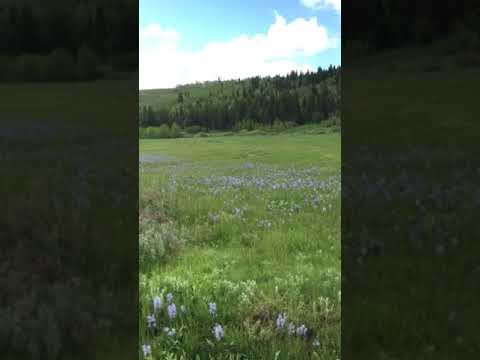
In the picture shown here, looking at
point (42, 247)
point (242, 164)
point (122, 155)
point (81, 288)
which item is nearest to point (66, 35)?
point (122, 155)

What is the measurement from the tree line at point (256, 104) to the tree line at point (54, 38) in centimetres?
148

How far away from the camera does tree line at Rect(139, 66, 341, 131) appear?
12.9ft

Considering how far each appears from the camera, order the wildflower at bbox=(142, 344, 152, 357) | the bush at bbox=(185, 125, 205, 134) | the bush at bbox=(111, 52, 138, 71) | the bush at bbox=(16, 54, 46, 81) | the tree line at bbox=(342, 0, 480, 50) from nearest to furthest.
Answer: the wildflower at bbox=(142, 344, 152, 357) → the bush at bbox=(185, 125, 205, 134) → the bush at bbox=(111, 52, 138, 71) → the tree line at bbox=(342, 0, 480, 50) → the bush at bbox=(16, 54, 46, 81)

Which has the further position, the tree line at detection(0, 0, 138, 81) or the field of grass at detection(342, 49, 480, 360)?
the tree line at detection(0, 0, 138, 81)

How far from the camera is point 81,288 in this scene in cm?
279

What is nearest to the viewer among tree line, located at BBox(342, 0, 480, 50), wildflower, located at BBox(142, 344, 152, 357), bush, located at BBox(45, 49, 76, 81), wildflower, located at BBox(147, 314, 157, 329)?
wildflower, located at BBox(142, 344, 152, 357)

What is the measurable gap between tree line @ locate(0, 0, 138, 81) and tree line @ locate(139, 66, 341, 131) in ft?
4.84

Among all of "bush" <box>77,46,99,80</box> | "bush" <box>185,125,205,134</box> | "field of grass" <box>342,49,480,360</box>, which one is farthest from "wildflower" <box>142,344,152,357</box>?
"bush" <box>77,46,99,80</box>

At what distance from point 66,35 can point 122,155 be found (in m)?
2.57

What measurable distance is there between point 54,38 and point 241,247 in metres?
4.75

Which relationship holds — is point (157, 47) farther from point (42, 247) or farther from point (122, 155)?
point (42, 247)

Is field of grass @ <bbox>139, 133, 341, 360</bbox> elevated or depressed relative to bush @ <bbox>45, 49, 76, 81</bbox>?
depressed

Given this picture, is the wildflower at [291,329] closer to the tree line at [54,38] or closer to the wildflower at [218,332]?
the wildflower at [218,332]

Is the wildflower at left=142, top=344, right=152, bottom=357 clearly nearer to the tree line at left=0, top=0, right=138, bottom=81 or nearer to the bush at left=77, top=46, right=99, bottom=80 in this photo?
the tree line at left=0, top=0, right=138, bottom=81
